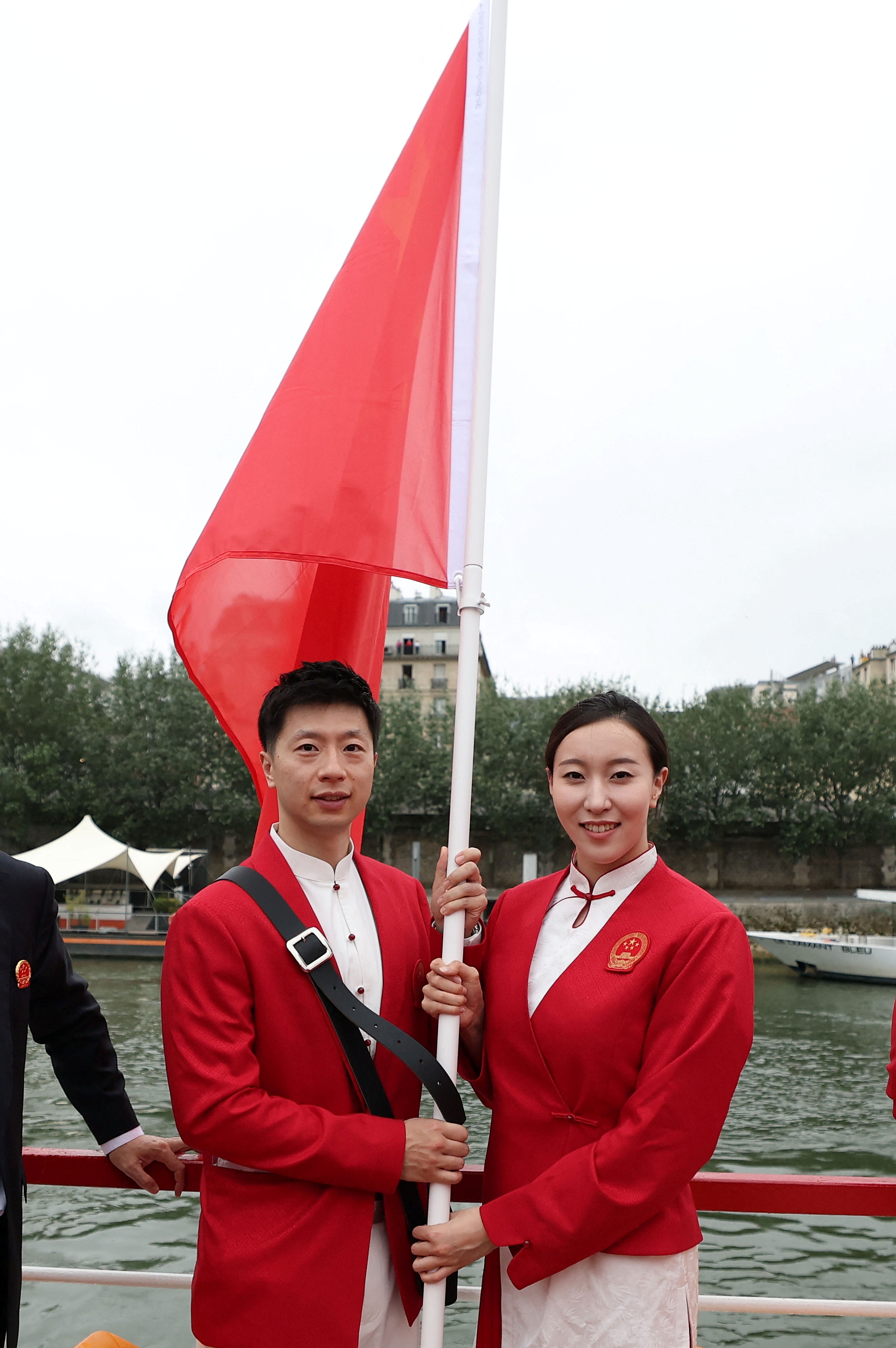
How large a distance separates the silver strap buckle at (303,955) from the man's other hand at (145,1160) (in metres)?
0.66

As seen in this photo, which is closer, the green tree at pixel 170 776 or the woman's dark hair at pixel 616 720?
the woman's dark hair at pixel 616 720

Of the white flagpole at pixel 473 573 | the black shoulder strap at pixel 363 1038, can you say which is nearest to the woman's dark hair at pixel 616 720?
the white flagpole at pixel 473 573

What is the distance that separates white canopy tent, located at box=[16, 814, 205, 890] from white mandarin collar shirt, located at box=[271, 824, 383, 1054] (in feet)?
75.5

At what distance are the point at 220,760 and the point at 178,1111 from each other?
3509 centimetres

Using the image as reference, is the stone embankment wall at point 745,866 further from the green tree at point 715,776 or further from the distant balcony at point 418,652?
the distant balcony at point 418,652

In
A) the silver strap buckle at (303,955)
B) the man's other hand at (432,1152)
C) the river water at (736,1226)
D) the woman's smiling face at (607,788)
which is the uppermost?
the woman's smiling face at (607,788)

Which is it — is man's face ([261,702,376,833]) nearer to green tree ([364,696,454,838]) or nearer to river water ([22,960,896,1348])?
river water ([22,960,896,1348])

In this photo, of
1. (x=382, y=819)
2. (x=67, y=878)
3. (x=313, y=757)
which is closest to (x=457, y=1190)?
(x=313, y=757)

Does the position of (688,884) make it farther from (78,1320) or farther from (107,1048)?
(78,1320)

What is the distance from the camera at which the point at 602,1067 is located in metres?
1.91

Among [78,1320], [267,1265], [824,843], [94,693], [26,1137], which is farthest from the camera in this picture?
[94,693]

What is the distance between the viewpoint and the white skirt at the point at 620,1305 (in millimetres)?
1823

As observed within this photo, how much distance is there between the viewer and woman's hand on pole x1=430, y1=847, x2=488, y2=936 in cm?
206

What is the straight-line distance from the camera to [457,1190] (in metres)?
2.24
